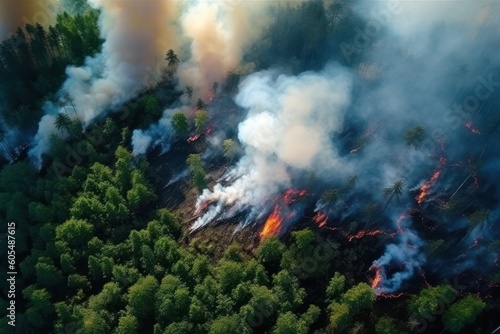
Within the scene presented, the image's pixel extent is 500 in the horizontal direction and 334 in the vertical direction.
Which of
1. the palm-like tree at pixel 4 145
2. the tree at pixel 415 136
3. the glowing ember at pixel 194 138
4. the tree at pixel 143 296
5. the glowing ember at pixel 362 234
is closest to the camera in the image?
the tree at pixel 143 296

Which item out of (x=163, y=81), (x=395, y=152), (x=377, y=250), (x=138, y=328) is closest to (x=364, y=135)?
(x=395, y=152)

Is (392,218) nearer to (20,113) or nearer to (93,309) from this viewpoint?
(93,309)

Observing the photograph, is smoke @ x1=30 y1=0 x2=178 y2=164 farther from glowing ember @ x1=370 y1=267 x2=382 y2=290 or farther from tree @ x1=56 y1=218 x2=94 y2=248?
glowing ember @ x1=370 y1=267 x2=382 y2=290

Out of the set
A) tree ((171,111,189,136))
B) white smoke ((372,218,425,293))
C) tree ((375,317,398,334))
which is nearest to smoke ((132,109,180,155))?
tree ((171,111,189,136))

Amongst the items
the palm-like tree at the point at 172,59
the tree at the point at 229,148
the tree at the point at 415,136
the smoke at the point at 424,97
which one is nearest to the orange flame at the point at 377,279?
the smoke at the point at 424,97

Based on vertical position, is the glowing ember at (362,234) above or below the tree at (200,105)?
below

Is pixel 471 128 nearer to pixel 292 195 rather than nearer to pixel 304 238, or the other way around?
pixel 292 195

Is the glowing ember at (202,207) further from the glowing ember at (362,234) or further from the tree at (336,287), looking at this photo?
the tree at (336,287)
